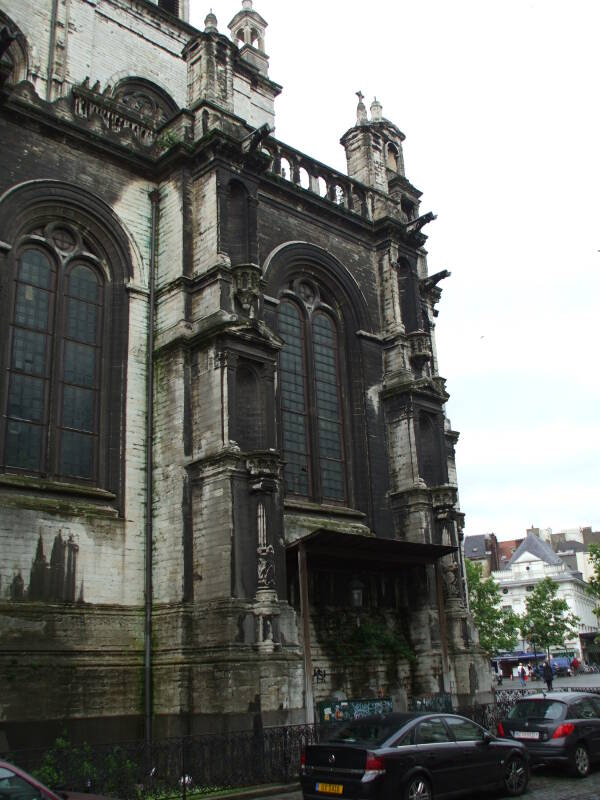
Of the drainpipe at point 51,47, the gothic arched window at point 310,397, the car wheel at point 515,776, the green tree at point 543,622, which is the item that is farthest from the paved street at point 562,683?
the drainpipe at point 51,47

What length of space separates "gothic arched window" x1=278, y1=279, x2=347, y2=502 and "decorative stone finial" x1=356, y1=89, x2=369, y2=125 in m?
7.46

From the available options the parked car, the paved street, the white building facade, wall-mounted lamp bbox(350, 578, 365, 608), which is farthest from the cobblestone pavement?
the white building facade

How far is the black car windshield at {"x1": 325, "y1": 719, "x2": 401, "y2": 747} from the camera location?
11.5 m

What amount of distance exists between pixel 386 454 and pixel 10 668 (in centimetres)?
1250

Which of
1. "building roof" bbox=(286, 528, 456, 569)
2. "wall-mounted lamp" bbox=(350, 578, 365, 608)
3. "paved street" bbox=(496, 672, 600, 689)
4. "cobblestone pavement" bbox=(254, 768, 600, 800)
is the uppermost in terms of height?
"building roof" bbox=(286, 528, 456, 569)

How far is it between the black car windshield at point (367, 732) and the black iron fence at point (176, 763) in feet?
8.40

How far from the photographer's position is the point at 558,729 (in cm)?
1497

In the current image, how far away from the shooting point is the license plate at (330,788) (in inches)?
435

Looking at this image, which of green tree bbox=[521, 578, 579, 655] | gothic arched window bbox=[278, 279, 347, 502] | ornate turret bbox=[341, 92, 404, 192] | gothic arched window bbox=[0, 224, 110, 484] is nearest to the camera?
gothic arched window bbox=[0, 224, 110, 484]

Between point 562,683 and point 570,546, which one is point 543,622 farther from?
point 570,546

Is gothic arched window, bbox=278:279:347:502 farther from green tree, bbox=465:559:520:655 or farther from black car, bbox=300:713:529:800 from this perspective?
green tree, bbox=465:559:520:655

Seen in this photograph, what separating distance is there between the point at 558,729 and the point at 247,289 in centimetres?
1183

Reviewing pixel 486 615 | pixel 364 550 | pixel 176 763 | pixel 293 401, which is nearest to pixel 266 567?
pixel 364 550

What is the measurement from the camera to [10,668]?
15.7 meters
